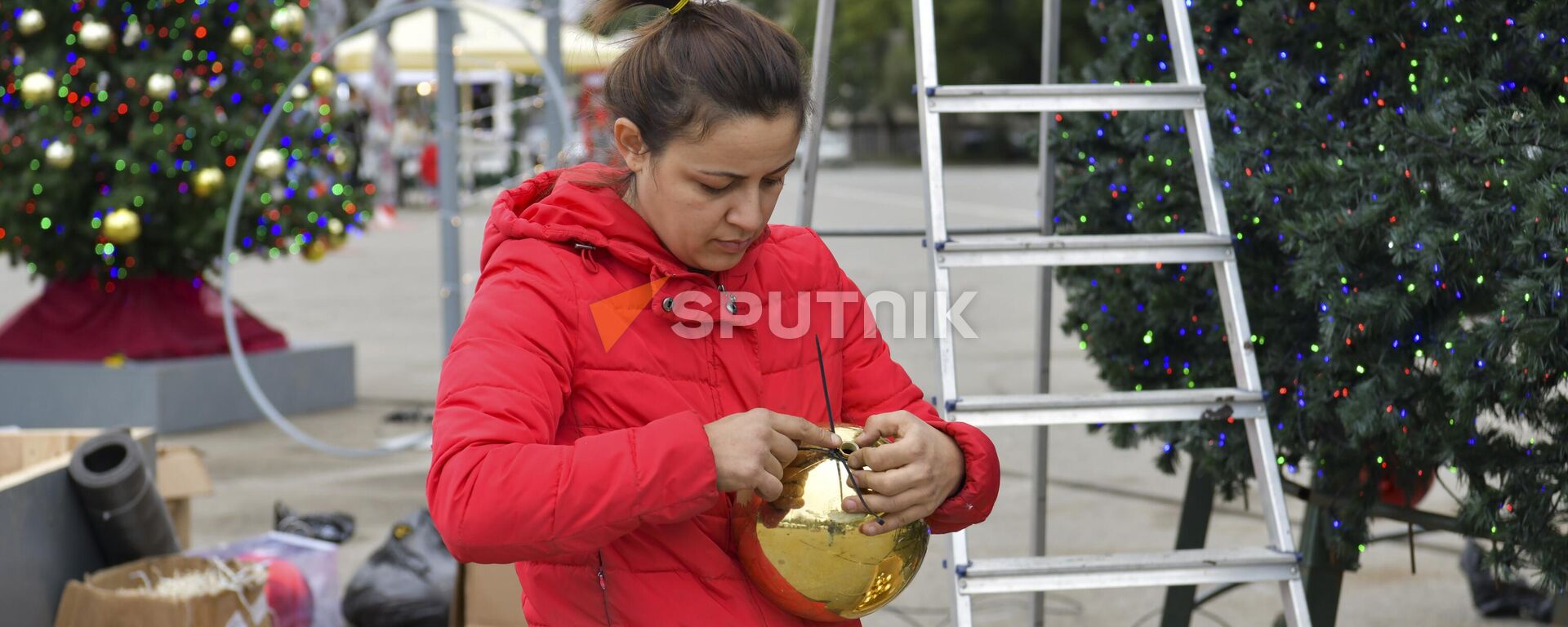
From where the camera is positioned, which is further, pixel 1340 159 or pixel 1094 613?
pixel 1094 613

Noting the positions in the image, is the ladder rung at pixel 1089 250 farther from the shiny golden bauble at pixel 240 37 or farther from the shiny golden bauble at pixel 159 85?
the shiny golden bauble at pixel 240 37

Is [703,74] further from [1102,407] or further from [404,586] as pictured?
[404,586]

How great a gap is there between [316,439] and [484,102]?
10.1 metres

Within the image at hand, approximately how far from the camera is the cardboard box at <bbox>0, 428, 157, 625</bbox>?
125 inches

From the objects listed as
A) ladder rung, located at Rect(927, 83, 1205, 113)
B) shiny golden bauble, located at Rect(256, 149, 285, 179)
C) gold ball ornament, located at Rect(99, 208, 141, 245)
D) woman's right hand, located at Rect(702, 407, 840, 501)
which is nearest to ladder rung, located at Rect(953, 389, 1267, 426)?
ladder rung, located at Rect(927, 83, 1205, 113)

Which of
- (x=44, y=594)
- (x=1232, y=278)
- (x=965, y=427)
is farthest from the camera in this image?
(x=44, y=594)

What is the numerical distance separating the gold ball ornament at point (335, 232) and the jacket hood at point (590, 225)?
227 inches

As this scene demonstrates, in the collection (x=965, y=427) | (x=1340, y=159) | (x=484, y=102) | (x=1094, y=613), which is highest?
(x=484, y=102)

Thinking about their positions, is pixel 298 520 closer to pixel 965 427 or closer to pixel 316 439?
pixel 316 439

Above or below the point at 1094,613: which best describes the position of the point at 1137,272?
above

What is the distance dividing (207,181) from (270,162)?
305 mm

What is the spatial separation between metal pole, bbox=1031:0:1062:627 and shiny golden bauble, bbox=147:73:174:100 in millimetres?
4535

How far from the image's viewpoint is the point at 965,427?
182 centimetres

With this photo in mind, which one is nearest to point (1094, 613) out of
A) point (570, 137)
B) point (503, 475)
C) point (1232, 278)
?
point (1232, 278)
